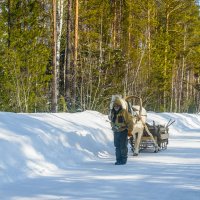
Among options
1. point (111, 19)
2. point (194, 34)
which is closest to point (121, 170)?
point (111, 19)

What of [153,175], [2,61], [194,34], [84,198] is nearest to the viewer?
[84,198]

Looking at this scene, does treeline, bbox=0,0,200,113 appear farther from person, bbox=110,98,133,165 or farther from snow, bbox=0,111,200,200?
person, bbox=110,98,133,165

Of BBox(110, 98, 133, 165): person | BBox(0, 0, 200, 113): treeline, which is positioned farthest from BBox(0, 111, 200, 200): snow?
BBox(0, 0, 200, 113): treeline

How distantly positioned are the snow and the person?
25 centimetres

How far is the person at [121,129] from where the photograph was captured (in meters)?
11.5

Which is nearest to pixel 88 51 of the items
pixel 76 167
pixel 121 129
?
pixel 121 129

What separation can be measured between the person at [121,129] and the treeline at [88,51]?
6147 mm

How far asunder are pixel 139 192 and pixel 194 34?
1924 inches

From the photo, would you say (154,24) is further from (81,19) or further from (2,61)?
(2,61)

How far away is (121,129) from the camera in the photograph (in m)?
11.6

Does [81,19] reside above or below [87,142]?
above

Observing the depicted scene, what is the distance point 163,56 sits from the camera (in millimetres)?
45844

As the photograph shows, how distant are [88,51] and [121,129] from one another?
14.5 m

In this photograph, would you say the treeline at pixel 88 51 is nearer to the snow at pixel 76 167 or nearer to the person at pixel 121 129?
the snow at pixel 76 167
